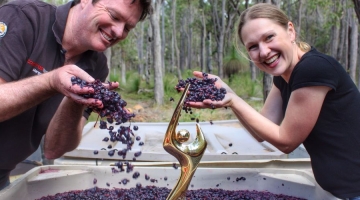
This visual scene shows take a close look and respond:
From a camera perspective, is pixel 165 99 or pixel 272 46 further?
pixel 165 99

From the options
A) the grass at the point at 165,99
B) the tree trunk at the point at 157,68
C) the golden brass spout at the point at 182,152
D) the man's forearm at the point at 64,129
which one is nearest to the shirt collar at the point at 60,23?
the man's forearm at the point at 64,129

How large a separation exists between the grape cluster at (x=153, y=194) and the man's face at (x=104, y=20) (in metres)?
0.59

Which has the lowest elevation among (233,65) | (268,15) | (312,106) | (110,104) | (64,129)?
(233,65)

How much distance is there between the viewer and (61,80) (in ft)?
3.66

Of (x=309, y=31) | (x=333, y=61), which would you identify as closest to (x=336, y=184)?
(x=333, y=61)

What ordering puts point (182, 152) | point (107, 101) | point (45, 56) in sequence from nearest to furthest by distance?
point (107, 101)
point (182, 152)
point (45, 56)

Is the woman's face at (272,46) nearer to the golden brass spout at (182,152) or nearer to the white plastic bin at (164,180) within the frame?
the golden brass spout at (182,152)

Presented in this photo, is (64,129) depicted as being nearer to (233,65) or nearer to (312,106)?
(312,106)

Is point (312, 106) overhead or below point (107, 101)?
below

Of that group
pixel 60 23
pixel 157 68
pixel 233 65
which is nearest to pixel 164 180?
pixel 60 23

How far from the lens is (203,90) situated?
139 cm

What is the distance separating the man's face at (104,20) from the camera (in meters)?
1.48

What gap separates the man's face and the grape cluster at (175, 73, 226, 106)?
34cm

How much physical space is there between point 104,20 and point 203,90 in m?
0.48
